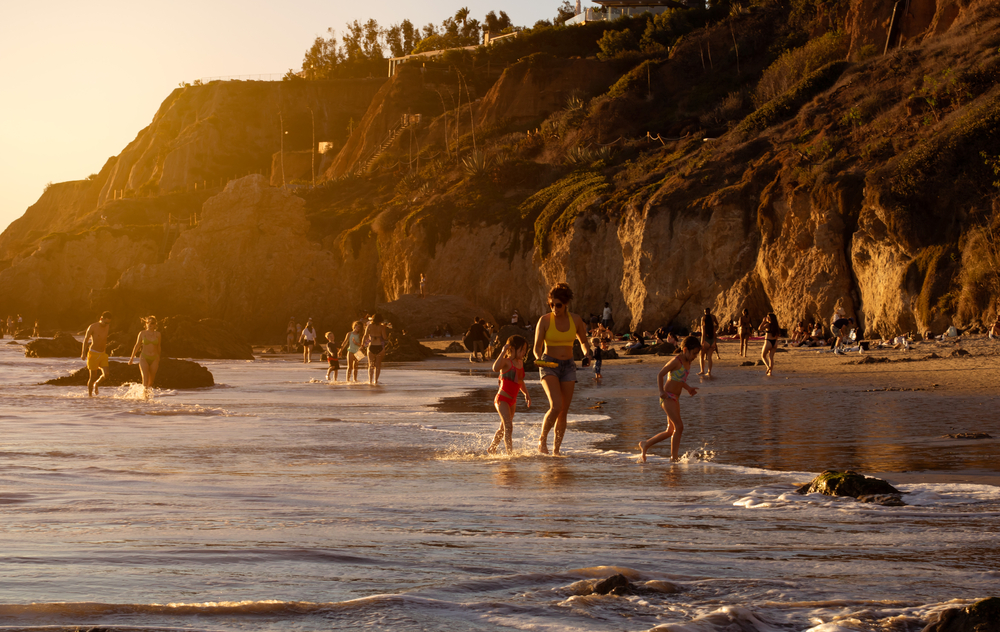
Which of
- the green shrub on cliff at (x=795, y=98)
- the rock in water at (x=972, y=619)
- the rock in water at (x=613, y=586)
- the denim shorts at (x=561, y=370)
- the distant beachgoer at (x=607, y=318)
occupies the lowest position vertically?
the rock in water at (x=613, y=586)

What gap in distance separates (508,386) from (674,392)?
1.87 metres

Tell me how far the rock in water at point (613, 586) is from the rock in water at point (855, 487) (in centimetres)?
277

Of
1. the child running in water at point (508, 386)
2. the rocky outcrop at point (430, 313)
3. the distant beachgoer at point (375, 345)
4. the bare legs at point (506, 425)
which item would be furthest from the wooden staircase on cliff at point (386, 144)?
the bare legs at point (506, 425)

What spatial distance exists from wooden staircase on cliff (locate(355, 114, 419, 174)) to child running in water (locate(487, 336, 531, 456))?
190ft

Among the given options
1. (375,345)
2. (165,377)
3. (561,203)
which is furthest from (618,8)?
(165,377)

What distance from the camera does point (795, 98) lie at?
115 ft

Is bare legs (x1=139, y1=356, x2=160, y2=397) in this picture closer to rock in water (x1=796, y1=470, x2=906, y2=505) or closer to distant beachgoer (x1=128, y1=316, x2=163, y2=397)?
distant beachgoer (x1=128, y1=316, x2=163, y2=397)

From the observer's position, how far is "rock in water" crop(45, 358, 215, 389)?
1922 cm

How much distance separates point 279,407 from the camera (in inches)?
572

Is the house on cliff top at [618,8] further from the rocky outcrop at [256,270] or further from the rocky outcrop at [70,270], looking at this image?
the rocky outcrop at [70,270]

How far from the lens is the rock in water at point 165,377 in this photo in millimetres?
19216

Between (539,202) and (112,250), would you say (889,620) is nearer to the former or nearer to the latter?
(539,202)

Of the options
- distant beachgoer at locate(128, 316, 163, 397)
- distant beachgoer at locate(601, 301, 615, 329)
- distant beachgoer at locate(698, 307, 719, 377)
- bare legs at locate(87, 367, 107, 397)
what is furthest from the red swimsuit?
distant beachgoer at locate(601, 301, 615, 329)

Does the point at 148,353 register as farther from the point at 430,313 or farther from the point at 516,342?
the point at 430,313
